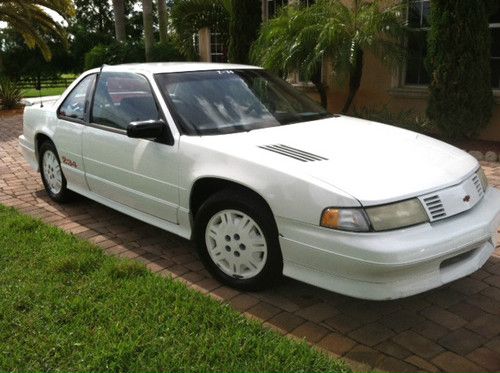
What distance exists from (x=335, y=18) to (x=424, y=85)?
6.68 feet

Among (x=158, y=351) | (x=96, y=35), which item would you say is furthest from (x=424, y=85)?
(x=96, y=35)

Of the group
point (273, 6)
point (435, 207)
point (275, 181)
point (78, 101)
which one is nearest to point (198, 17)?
point (273, 6)

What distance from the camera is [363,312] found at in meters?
3.15

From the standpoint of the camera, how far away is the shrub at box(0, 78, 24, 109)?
1565cm

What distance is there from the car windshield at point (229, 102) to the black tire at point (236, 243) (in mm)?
588

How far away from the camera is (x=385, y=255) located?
264cm

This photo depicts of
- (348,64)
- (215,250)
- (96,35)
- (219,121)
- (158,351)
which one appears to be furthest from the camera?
(96,35)

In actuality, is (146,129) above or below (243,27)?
below

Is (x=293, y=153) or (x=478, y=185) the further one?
(x=478, y=185)

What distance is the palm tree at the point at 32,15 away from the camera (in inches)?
669

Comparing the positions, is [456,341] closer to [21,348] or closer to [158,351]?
[158,351]

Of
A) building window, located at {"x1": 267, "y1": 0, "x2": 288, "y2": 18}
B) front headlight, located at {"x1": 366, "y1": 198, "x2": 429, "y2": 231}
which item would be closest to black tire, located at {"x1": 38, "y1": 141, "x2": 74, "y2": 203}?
front headlight, located at {"x1": 366, "y1": 198, "x2": 429, "y2": 231}

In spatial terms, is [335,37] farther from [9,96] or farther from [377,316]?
[9,96]

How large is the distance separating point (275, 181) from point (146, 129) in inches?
43.1
